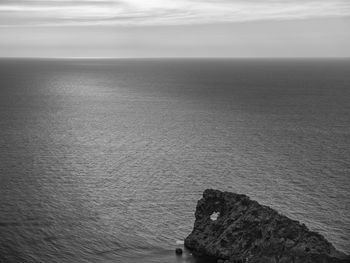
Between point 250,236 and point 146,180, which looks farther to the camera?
point 146,180

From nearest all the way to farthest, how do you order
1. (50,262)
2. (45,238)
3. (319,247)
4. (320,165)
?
(319,247) < (50,262) < (45,238) < (320,165)

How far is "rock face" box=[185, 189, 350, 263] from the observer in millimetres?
52781

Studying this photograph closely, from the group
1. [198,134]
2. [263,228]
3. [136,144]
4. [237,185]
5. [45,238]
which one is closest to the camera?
[263,228]

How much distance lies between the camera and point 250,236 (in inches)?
2339

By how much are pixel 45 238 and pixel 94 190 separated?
25378 millimetres

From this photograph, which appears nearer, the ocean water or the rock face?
the rock face

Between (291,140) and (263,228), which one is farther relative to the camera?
(291,140)

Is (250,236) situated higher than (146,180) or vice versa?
(146,180)

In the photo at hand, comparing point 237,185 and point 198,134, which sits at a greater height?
point 198,134

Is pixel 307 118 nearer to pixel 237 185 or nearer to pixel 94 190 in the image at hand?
pixel 237 185

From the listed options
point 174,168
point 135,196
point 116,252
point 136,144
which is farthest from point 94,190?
point 136,144

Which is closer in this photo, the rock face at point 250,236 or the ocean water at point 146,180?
the rock face at point 250,236

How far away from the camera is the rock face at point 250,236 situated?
52781 mm

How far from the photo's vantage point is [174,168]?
112m
